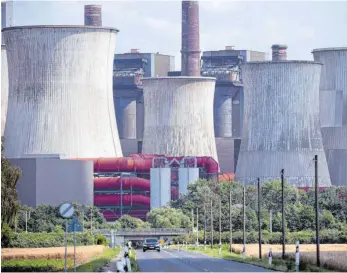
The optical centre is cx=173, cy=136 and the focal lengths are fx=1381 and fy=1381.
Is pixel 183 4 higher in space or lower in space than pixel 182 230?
higher

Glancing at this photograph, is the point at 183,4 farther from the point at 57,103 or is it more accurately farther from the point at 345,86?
the point at 57,103

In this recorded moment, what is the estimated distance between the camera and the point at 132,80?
125312 millimetres

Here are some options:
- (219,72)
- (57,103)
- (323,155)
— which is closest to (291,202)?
(323,155)

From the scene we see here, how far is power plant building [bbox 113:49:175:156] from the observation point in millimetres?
121188

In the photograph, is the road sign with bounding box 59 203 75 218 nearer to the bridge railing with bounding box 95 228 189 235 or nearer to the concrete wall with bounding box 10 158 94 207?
the concrete wall with bounding box 10 158 94 207

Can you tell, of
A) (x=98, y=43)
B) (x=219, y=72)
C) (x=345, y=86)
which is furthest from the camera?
(x=219, y=72)

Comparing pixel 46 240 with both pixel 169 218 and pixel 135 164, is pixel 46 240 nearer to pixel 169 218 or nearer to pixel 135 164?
pixel 169 218

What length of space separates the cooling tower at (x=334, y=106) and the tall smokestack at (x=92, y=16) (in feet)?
68.4

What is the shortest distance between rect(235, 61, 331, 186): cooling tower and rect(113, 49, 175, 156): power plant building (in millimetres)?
27066

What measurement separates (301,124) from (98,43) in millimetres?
19882

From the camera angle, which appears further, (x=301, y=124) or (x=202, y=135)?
(x=202, y=135)

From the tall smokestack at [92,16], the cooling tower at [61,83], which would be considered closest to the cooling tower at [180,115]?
the tall smokestack at [92,16]

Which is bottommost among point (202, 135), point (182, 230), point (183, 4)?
point (182, 230)

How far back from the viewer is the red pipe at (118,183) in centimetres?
9744
